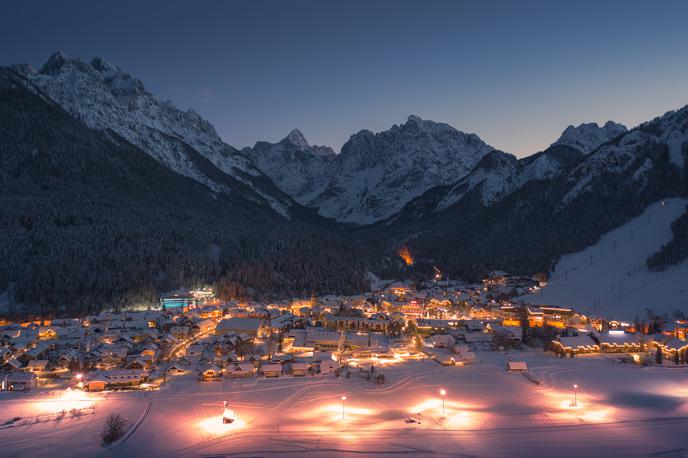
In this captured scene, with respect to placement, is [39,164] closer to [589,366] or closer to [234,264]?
[234,264]

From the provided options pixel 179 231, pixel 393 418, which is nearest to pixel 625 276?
pixel 393 418

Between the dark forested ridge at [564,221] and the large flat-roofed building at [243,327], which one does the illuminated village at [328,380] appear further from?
the dark forested ridge at [564,221]

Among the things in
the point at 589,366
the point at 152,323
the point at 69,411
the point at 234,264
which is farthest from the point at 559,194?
the point at 69,411

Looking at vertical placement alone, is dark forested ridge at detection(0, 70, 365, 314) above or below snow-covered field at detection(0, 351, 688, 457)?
above

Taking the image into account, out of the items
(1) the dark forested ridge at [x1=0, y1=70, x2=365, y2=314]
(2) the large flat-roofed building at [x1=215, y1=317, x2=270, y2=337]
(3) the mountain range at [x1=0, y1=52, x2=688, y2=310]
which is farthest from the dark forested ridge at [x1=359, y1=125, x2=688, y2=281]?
(2) the large flat-roofed building at [x1=215, y1=317, x2=270, y2=337]

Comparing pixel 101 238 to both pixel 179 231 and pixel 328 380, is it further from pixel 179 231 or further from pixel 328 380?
pixel 328 380

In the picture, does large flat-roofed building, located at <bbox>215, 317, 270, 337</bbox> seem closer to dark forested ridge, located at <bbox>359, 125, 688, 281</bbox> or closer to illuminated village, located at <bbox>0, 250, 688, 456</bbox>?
illuminated village, located at <bbox>0, 250, 688, 456</bbox>
